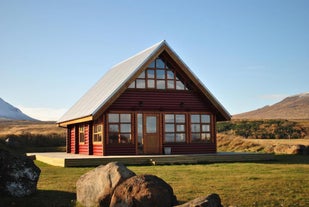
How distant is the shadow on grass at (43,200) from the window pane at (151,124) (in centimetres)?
1283

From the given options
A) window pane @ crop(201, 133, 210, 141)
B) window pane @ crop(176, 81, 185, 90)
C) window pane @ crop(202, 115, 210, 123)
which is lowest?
window pane @ crop(201, 133, 210, 141)

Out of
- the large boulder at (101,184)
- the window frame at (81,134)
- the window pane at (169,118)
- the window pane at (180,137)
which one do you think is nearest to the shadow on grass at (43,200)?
the large boulder at (101,184)

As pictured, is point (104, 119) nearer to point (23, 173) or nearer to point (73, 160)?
point (73, 160)

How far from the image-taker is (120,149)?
23.7 metres

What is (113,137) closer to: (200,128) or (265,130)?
(200,128)

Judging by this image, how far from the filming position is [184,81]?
25406 millimetres

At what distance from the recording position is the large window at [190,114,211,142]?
83.4 ft

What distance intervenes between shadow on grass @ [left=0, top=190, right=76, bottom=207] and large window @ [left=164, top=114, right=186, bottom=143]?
13.4 meters

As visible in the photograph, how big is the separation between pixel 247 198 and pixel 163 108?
14.2 meters

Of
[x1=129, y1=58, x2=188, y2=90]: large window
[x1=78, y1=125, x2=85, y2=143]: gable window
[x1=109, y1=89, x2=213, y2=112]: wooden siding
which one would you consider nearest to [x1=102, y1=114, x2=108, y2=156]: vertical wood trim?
[x1=109, y1=89, x2=213, y2=112]: wooden siding

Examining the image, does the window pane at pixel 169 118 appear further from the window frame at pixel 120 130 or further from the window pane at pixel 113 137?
the window pane at pixel 113 137

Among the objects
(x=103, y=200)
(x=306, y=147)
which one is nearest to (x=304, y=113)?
(x=306, y=147)

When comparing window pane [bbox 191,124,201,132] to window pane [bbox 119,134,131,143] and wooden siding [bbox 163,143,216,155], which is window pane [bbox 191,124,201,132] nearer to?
wooden siding [bbox 163,143,216,155]

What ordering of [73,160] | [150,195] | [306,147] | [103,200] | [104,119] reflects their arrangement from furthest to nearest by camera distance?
1. [306,147]
2. [104,119]
3. [73,160]
4. [103,200]
5. [150,195]
